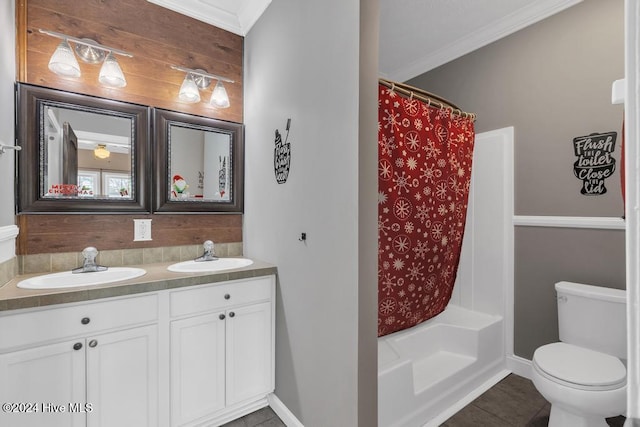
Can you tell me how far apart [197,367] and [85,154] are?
1.40 m

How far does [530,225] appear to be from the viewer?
2.16 metres

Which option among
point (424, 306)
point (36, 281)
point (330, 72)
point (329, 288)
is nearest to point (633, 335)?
point (329, 288)

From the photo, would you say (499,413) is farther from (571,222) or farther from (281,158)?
(281,158)

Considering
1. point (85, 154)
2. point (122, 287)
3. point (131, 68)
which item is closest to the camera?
point (122, 287)

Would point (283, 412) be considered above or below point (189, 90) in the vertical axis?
below

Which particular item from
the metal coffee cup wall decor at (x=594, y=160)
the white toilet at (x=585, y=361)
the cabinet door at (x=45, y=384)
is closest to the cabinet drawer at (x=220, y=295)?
the cabinet door at (x=45, y=384)

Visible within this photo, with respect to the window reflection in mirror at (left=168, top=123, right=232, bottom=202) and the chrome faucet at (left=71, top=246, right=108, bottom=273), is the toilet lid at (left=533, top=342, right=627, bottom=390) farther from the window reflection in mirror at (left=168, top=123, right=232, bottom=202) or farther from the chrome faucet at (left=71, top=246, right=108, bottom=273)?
the chrome faucet at (left=71, top=246, right=108, bottom=273)

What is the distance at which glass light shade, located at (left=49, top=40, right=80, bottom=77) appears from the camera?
1.57 meters

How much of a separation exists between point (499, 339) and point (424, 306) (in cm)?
68

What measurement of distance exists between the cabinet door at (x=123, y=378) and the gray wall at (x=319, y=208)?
69 centimetres

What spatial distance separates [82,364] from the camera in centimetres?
132

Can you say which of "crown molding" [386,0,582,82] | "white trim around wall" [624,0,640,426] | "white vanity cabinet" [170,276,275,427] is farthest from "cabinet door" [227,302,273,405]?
"crown molding" [386,0,582,82]

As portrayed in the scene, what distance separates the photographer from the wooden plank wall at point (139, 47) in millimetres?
1665

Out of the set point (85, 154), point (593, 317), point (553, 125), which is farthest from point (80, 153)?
point (593, 317)
